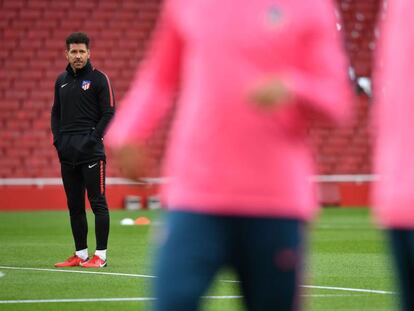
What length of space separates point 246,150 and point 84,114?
708cm

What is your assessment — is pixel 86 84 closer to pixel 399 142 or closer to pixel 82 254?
pixel 82 254

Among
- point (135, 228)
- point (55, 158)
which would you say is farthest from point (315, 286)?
point (55, 158)

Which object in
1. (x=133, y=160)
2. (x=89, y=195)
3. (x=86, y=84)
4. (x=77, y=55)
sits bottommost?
(x=89, y=195)

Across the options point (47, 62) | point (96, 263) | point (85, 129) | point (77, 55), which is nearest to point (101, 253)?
point (96, 263)

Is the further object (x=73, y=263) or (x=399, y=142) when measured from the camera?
(x=73, y=263)

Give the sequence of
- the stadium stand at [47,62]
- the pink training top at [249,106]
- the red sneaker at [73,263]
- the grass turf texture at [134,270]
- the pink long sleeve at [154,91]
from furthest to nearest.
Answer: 1. the stadium stand at [47,62]
2. the red sneaker at [73,263]
3. the grass turf texture at [134,270]
4. the pink long sleeve at [154,91]
5. the pink training top at [249,106]

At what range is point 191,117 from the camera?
4.00 metres

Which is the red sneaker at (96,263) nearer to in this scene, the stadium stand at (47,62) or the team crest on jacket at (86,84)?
the team crest on jacket at (86,84)

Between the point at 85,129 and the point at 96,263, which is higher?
the point at 85,129

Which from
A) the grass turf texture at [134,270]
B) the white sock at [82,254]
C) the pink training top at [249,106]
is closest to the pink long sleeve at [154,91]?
the pink training top at [249,106]

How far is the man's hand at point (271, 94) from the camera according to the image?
3828mm

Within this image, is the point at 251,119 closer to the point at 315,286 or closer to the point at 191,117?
the point at 191,117

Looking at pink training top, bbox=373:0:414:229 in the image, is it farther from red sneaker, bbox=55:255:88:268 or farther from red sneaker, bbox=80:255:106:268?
red sneaker, bbox=55:255:88:268

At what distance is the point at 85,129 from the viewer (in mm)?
10930
